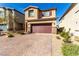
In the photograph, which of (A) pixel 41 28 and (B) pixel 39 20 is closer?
(B) pixel 39 20

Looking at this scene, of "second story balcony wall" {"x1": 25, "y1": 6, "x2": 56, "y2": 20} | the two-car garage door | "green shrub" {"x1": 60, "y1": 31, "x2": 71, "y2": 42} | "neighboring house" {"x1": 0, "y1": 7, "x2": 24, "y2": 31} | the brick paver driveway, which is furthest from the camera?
the two-car garage door

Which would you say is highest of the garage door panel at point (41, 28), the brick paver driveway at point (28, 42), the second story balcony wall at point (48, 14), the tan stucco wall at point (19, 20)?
the second story balcony wall at point (48, 14)

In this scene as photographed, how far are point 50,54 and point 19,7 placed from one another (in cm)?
332

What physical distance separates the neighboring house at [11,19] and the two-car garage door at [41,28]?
3.17 ft

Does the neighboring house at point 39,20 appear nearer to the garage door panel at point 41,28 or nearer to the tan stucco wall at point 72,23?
the garage door panel at point 41,28

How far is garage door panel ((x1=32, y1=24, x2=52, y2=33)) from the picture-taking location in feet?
24.5

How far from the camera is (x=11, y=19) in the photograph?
281 inches

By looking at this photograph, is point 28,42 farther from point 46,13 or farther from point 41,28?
point 46,13

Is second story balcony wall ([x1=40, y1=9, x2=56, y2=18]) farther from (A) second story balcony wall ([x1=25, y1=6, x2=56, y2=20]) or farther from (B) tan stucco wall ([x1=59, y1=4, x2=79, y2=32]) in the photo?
(B) tan stucco wall ([x1=59, y1=4, x2=79, y2=32])

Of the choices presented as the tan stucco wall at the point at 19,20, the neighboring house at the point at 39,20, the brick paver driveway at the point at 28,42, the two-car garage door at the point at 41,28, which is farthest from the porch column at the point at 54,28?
the tan stucco wall at the point at 19,20

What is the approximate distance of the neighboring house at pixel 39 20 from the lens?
6.98m

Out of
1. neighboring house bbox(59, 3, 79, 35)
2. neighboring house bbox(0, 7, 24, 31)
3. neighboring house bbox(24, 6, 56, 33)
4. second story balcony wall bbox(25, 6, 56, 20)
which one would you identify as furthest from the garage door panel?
neighboring house bbox(0, 7, 24, 31)

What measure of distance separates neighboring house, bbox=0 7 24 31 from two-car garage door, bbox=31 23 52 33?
967mm

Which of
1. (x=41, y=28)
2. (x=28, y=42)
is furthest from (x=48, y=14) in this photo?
(x=28, y=42)
